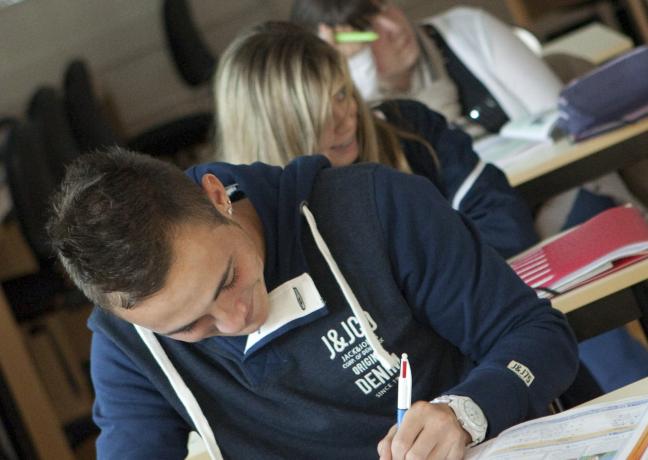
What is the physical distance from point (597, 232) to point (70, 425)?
2849 millimetres

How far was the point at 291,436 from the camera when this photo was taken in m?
1.45

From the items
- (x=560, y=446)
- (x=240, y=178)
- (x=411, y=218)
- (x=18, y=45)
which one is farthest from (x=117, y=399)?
(x=18, y=45)

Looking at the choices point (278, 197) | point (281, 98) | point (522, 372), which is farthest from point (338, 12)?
point (522, 372)

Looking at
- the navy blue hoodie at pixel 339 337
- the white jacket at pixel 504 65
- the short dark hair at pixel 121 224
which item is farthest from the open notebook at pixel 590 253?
the white jacket at pixel 504 65

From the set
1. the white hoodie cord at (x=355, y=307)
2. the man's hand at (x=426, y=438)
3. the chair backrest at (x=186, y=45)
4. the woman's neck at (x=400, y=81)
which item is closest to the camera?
the man's hand at (x=426, y=438)

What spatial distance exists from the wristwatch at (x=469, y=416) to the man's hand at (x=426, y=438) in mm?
15

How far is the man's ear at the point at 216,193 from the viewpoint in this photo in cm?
132

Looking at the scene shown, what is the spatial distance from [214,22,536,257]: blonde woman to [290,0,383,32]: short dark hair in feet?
1.66

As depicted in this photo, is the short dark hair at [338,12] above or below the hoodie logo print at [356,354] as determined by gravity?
above

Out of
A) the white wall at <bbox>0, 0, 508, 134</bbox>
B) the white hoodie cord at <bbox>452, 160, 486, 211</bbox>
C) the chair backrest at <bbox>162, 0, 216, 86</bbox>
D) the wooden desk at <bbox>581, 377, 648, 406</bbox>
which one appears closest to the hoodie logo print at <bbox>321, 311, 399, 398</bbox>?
the wooden desk at <bbox>581, 377, 648, 406</bbox>

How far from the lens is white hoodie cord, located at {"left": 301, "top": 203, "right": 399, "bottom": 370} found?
1.39 m

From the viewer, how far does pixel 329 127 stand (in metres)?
2.04

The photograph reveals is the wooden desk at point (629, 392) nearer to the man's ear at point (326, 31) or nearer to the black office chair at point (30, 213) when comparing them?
the man's ear at point (326, 31)

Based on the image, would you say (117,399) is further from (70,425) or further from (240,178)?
(70,425)
